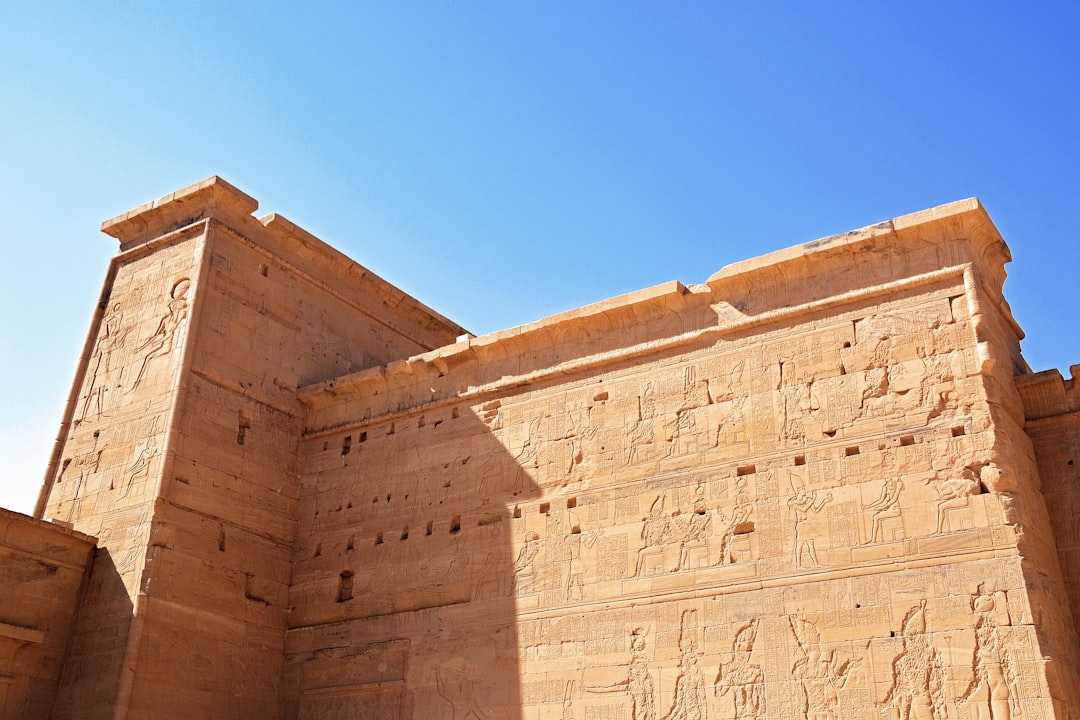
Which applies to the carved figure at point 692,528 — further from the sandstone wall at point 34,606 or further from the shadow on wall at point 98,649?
the sandstone wall at point 34,606

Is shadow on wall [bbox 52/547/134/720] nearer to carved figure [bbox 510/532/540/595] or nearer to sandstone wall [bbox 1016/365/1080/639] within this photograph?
carved figure [bbox 510/532/540/595]

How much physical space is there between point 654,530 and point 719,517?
0.61m

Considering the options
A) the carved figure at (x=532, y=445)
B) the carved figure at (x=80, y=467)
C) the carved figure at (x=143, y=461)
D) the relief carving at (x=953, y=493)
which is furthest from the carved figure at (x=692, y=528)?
the carved figure at (x=80, y=467)

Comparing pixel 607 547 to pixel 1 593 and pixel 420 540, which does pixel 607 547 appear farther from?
pixel 1 593

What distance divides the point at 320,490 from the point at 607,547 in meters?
3.75

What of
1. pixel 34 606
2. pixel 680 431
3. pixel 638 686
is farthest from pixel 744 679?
pixel 34 606

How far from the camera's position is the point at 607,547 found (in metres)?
9.70

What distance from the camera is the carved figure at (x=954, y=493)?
8.26m

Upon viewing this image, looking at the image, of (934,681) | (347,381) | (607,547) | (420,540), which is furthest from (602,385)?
(934,681)

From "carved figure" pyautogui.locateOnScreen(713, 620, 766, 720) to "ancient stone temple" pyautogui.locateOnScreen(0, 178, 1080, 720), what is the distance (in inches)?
0.9

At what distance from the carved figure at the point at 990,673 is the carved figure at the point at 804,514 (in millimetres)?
1287

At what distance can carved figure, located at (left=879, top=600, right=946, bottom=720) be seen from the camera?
7.79 meters

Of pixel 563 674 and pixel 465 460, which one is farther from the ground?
pixel 465 460

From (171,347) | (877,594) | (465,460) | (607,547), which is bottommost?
(877,594)
